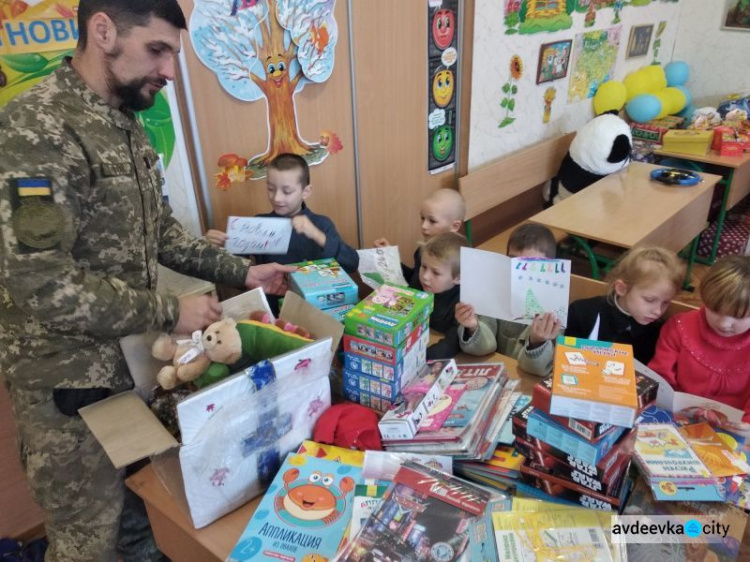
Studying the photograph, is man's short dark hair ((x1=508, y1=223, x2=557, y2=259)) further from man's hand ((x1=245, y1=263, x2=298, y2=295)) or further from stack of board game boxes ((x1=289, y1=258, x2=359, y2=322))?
man's hand ((x1=245, y1=263, x2=298, y2=295))

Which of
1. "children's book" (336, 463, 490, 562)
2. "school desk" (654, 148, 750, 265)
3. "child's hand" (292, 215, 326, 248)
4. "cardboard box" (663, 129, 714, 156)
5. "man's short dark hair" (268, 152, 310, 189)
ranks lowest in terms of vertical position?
"school desk" (654, 148, 750, 265)

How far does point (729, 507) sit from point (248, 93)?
2.15 meters

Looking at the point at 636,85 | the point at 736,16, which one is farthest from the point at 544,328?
the point at 736,16

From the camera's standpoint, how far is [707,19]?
513cm

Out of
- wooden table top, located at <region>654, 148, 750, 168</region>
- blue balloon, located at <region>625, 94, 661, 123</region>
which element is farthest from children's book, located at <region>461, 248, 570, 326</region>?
blue balloon, located at <region>625, 94, 661, 123</region>

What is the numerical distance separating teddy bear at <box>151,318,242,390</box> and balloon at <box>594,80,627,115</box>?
14.4ft

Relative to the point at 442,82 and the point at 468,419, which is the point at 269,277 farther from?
the point at 442,82

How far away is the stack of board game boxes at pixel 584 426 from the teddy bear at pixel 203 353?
599mm

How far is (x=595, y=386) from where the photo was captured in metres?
0.95

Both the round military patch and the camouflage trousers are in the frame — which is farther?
the camouflage trousers

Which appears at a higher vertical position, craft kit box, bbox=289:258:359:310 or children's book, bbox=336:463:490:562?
craft kit box, bbox=289:258:359:310

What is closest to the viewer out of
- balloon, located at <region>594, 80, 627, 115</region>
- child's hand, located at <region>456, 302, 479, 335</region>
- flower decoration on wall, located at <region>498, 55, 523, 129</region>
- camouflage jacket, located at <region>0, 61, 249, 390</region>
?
camouflage jacket, located at <region>0, 61, 249, 390</region>

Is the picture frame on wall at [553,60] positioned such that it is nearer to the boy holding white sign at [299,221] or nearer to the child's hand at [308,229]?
the boy holding white sign at [299,221]

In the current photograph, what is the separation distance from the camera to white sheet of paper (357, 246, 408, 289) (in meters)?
2.01
